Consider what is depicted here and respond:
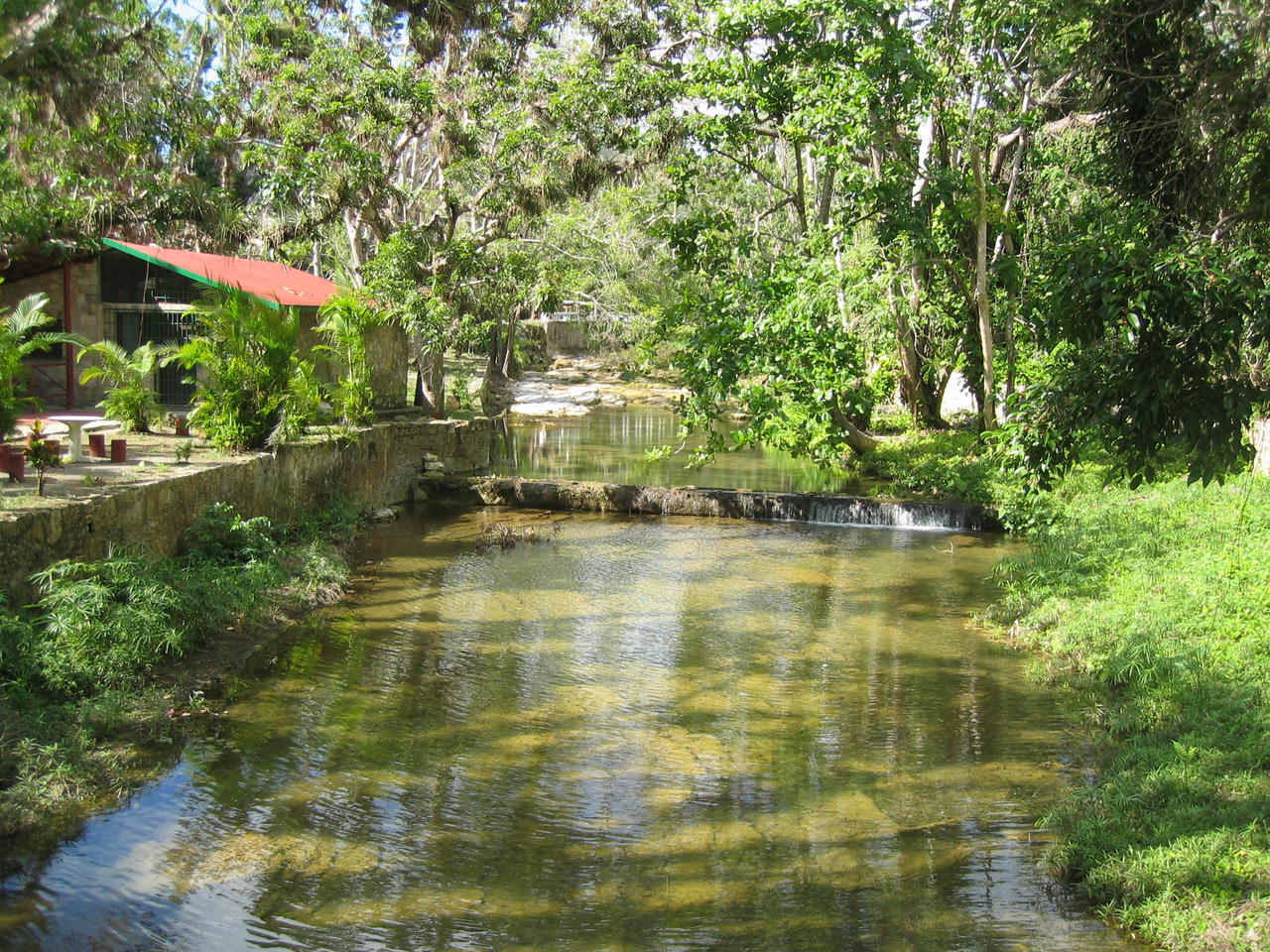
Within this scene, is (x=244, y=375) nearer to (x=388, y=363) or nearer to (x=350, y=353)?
(x=350, y=353)

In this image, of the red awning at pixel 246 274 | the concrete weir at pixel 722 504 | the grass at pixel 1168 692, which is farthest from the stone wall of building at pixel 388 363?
the grass at pixel 1168 692

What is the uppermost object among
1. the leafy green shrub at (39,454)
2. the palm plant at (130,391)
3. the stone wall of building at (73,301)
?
the stone wall of building at (73,301)

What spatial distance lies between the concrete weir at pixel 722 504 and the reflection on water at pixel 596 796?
17.3 feet

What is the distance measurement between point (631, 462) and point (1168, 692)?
17.6 meters

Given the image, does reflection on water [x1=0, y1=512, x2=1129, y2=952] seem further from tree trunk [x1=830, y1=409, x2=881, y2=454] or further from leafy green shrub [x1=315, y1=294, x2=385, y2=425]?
tree trunk [x1=830, y1=409, x2=881, y2=454]

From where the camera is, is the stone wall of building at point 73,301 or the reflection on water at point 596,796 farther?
the stone wall of building at point 73,301

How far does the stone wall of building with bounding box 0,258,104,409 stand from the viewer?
18688 millimetres

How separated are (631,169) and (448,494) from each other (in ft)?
28.0

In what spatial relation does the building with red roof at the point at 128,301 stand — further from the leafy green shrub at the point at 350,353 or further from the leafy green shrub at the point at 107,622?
the leafy green shrub at the point at 107,622

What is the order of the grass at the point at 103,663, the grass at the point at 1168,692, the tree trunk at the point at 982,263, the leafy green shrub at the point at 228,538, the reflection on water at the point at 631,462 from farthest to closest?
the reflection on water at the point at 631,462 → the tree trunk at the point at 982,263 → the leafy green shrub at the point at 228,538 → the grass at the point at 103,663 → the grass at the point at 1168,692

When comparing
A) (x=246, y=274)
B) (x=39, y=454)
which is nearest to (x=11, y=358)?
(x=39, y=454)

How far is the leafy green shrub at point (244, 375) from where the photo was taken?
14.3 metres

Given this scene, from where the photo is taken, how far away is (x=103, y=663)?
343 inches

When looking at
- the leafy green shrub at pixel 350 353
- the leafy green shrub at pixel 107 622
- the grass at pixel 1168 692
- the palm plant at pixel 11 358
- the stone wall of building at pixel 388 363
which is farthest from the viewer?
the stone wall of building at pixel 388 363
